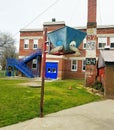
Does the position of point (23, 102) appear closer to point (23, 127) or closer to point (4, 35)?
point (23, 127)

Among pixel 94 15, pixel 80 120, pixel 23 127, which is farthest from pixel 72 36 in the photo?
pixel 94 15

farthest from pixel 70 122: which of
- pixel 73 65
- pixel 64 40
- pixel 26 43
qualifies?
pixel 26 43

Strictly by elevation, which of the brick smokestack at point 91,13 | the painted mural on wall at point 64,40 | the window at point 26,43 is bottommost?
the painted mural on wall at point 64,40

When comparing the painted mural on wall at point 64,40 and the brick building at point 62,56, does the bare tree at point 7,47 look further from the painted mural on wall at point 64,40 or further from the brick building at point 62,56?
the painted mural on wall at point 64,40

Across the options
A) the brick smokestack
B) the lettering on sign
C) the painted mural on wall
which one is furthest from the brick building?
the painted mural on wall

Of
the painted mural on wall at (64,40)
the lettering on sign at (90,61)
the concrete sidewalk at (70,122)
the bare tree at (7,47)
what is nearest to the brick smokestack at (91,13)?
the lettering on sign at (90,61)

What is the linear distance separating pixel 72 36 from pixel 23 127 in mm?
3883

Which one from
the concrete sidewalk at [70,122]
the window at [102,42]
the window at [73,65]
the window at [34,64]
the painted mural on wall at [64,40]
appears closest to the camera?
the concrete sidewalk at [70,122]

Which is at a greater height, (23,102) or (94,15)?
(94,15)

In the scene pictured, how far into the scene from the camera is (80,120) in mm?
9055

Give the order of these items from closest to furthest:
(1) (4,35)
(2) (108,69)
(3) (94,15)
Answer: (2) (108,69)
(3) (94,15)
(1) (4,35)

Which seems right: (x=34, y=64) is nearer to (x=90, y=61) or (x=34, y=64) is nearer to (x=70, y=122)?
(x=90, y=61)

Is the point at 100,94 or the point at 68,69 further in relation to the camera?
the point at 68,69

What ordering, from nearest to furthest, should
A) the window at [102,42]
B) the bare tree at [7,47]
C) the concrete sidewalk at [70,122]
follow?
the concrete sidewalk at [70,122] < the window at [102,42] < the bare tree at [7,47]
